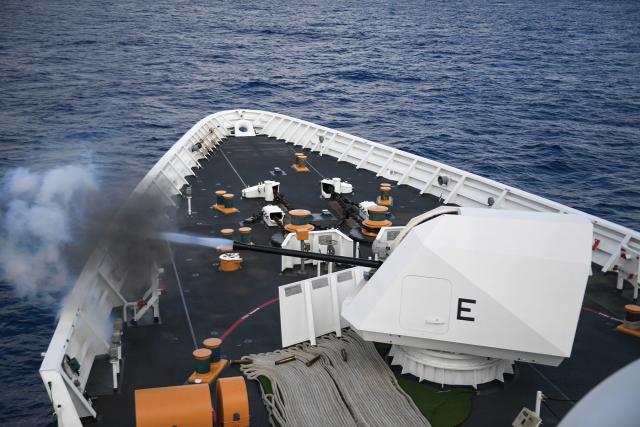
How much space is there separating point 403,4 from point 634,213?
392ft

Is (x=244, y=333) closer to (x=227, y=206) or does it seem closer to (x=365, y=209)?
(x=365, y=209)

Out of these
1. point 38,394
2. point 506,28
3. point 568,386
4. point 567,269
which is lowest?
point 38,394

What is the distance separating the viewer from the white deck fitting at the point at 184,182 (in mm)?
10625

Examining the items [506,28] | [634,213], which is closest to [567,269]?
[634,213]

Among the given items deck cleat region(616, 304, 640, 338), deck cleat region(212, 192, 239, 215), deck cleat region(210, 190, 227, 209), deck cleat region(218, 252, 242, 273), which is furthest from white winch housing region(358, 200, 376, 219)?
deck cleat region(616, 304, 640, 338)

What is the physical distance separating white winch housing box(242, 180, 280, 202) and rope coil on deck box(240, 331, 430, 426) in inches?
342

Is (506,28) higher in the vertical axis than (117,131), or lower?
higher

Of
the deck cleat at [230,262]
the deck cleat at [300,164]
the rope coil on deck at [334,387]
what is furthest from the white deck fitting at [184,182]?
the rope coil on deck at [334,387]

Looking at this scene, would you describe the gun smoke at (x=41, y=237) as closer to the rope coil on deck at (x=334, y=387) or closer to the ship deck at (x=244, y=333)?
the ship deck at (x=244, y=333)

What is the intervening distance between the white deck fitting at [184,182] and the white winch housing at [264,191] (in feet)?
7.11

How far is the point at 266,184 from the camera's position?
20891 mm

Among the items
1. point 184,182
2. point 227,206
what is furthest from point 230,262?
point 184,182

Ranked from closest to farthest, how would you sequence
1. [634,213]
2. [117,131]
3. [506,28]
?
[634,213]
[117,131]
[506,28]

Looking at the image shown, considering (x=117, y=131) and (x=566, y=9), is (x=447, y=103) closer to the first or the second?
(x=117, y=131)
